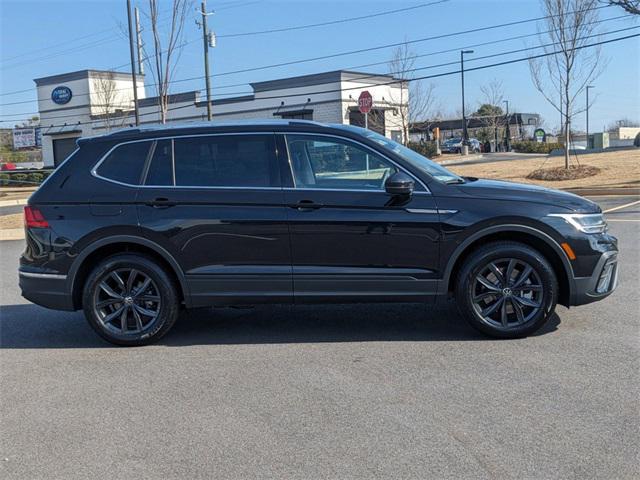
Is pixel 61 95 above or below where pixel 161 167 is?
above

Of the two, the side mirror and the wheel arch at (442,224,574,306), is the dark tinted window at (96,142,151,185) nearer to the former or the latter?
the side mirror

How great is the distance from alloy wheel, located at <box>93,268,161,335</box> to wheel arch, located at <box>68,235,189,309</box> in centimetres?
20

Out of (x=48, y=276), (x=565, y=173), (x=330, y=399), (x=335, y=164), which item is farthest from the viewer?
(x=565, y=173)

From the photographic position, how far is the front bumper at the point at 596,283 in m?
5.05

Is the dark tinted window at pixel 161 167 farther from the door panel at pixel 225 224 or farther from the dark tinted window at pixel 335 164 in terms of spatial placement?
the dark tinted window at pixel 335 164

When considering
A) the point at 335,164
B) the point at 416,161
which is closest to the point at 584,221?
the point at 416,161

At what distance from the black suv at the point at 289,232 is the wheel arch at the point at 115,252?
13 mm

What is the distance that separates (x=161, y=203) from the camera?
207 inches

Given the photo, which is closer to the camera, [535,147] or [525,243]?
[525,243]

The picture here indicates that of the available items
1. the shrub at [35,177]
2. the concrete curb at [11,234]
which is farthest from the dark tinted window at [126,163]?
the shrub at [35,177]

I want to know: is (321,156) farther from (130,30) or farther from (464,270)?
(130,30)

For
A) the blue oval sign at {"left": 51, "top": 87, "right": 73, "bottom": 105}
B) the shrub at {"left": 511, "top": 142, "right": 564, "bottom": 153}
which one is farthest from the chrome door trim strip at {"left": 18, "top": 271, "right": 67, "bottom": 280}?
the shrub at {"left": 511, "top": 142, "right": 564, "bottom": 153}

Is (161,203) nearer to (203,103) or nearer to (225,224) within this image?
(225,224)

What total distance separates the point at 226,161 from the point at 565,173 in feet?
61.0
